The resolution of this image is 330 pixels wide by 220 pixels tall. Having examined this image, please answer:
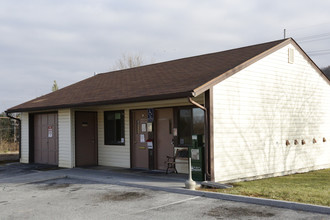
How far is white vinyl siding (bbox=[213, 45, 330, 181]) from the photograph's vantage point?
11.1m

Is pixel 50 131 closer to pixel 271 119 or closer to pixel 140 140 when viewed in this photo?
pixel 140 140

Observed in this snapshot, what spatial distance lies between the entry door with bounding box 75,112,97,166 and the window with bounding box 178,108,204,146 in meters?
4.59

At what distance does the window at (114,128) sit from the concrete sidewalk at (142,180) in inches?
45.5

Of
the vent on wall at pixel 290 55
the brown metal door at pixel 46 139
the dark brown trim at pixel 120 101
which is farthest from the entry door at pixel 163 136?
the brown metal door at pixel 46 139

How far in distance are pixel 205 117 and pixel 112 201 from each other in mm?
3580

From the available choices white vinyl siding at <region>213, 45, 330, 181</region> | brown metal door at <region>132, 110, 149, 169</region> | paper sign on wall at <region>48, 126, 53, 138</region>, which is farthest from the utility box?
paper sign on wall at <region>48, 126, 53, 138</region>

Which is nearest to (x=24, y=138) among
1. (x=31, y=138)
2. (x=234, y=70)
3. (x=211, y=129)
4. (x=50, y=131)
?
(x=31, y=138)

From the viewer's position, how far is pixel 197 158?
35.2 ft

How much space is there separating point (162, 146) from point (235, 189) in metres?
4.43

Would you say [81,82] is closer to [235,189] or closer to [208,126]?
[208,126]

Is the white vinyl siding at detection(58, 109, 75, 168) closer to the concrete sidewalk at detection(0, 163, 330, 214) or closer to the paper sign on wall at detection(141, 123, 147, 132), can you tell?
the concrete sidewalk at detection(0, 163, 330, 214)

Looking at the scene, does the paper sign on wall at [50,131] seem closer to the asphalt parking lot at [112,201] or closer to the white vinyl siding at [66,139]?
the white vinyl siding at [66,139]

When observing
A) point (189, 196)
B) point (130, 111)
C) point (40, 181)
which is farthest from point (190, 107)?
point (40, 181)

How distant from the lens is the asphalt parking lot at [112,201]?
7.20m
